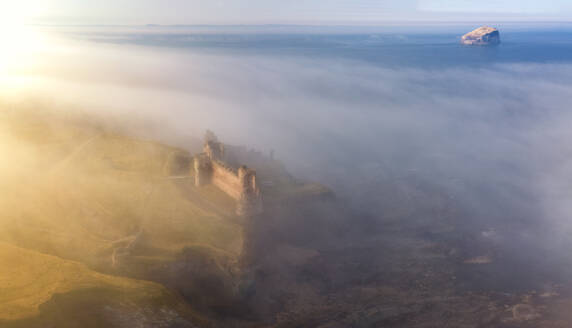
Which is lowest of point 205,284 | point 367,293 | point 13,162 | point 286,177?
point 367,293

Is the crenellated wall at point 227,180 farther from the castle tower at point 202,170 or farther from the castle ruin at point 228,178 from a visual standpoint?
the castle tower at point 202,170

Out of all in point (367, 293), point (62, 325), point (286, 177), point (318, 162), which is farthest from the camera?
point (318, 162)

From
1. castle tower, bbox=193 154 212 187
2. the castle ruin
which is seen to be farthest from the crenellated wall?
castle tower, bbox=193 154 212 187

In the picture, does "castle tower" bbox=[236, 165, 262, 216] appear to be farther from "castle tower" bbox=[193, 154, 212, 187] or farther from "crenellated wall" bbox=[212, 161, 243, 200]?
"castle tower" bbox=[193, 154, 212, 187]

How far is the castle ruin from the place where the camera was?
218 feet

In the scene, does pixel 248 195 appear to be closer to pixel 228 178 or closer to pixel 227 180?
pixel 228 178

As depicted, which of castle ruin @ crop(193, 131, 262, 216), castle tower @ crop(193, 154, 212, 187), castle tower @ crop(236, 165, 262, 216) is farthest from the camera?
castle tower @ crop(193, 154, 212, 187)

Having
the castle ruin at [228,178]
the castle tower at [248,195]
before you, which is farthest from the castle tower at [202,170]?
the castle tower at [248,195]

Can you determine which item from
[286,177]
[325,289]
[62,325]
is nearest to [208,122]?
[286,177]

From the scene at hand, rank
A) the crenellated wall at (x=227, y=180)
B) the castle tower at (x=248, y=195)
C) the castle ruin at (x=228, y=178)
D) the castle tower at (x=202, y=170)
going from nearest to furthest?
1. the castle tower at (x=248, y=195)
2. the castle ruin at (x=228, y=178)
3. the crenellated wall at (x=227, y=180)
4. the castle tower at (x=202, y=170)

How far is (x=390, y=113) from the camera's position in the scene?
627 feet

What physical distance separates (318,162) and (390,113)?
8541 cm

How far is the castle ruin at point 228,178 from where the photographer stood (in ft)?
218

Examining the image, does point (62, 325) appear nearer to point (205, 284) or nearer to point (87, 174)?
point (205, 284)
